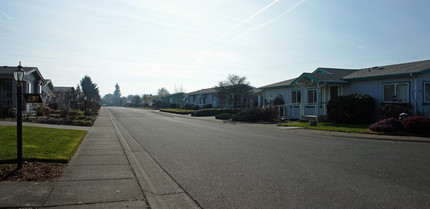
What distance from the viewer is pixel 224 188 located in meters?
5.83

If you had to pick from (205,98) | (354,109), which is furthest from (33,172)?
(205,98)

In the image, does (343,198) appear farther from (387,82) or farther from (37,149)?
(387,82)

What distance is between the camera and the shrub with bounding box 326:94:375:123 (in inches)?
769

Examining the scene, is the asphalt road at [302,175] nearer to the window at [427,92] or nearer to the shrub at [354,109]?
the shrub at [354,109]

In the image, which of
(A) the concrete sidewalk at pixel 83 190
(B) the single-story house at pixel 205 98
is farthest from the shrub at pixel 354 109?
(B) the single-story house at pixel 205 98

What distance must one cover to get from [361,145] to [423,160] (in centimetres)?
313

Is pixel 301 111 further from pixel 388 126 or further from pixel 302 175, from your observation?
pixel 302 175

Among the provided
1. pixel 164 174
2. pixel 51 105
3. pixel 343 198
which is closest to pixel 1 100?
pixel 51 105

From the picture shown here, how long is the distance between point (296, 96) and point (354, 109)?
8.38m

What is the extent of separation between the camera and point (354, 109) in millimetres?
19562

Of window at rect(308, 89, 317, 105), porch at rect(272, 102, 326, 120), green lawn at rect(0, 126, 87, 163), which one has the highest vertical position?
window at rect(308, 89, 317, 105)

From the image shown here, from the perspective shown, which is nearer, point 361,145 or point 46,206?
point 46,206

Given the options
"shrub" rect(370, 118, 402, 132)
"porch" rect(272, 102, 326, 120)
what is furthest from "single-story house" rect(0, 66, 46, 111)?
"shrub" rect(370, 118, 402, 132)

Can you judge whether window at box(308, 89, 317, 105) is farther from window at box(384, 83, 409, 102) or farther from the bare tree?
the bare tree
